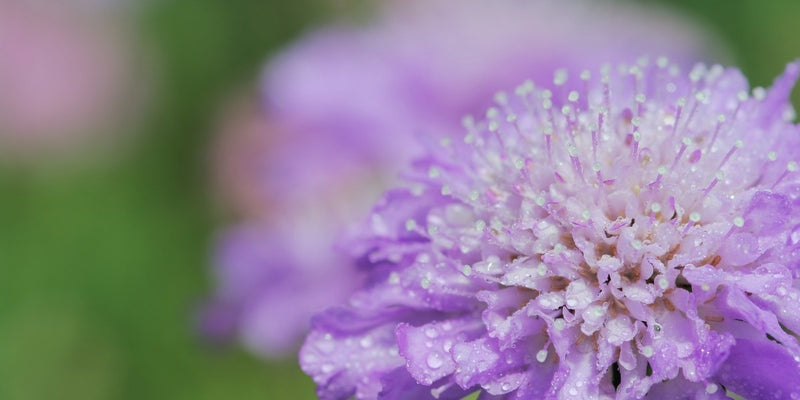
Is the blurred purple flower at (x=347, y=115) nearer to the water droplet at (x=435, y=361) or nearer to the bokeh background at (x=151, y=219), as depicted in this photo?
the bokeh background at (x=151, y=219)

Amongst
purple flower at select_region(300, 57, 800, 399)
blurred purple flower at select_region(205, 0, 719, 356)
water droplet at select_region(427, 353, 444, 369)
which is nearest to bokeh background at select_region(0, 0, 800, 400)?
blurred purple flower at select_region(205, 0, 719, 356)

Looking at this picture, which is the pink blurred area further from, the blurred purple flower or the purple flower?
the purple flower

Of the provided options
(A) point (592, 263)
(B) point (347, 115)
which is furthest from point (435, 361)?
(B) point (347, 115)

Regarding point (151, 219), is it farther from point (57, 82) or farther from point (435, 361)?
point (435, 361)

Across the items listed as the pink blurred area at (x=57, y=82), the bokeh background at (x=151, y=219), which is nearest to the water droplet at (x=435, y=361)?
the bokeh background at (x=151, y=219)

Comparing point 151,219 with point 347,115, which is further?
point 151,219

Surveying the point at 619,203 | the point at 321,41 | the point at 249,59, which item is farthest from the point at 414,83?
the point at 619,203
